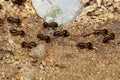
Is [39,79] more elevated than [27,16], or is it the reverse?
[27,16]

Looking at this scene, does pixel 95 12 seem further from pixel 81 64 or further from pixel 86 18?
pixel 81 64

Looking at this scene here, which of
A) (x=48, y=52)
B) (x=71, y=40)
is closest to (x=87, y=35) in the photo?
(x=71, y=40)

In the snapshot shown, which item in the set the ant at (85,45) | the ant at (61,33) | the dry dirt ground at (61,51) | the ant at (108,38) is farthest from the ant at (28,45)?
the ant at (108,38)

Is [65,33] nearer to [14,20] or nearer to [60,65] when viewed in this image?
[60,65]

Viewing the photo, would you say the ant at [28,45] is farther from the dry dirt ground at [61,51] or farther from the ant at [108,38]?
the ant at [108,38]

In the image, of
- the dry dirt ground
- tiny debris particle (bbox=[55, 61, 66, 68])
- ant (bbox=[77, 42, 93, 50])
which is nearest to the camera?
the dry dirt ground

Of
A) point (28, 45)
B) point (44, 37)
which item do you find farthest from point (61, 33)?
point (28, 45)

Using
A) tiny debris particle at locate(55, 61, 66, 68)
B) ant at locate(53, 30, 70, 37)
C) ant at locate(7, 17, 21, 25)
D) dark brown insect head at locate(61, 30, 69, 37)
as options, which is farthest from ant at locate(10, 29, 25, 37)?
tiny debris particle at locate(55, 61, 66, 68)

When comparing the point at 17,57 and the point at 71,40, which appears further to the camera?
the point at 71,40

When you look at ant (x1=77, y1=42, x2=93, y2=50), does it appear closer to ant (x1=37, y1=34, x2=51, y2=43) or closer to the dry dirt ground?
the dry dirt ground
